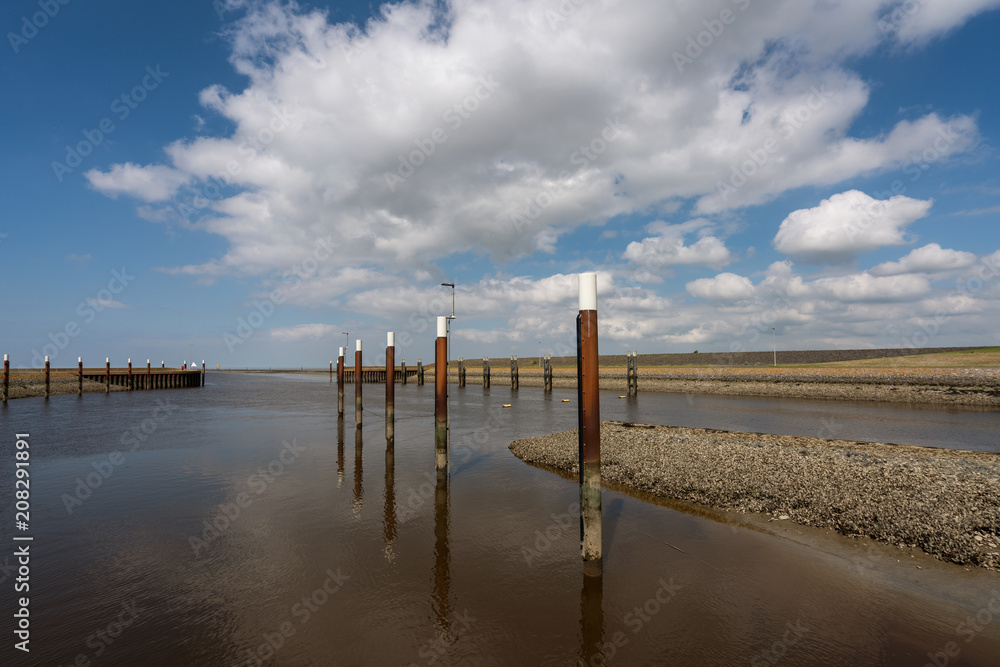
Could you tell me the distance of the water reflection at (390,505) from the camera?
28.0ft

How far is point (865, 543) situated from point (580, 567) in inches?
209

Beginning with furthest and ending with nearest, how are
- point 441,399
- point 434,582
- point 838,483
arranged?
point 441,399 < point 838,483 < point 434,582

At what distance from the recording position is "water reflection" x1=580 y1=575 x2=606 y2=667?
5.49 meters

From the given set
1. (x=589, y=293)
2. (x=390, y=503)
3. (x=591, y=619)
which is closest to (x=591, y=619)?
(x=591, y=619)

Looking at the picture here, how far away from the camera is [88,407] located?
35.6 meters

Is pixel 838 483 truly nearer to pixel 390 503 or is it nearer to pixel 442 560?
pixel 442 560

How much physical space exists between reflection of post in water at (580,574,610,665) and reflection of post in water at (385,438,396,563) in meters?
3.52

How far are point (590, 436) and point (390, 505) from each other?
6367 mm

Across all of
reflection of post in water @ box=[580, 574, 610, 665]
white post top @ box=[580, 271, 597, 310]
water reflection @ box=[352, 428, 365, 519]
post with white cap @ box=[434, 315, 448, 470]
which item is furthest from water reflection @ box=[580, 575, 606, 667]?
post with white cap @ box=[434, 315, 448, 470]

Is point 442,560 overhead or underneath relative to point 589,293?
underneath

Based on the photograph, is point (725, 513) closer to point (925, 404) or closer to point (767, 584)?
point (767, 584)

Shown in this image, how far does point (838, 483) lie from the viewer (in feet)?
33.1

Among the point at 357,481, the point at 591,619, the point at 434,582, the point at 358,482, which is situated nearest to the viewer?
the point at 591,619

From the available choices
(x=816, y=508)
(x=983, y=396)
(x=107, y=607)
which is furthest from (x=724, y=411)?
(x=107, y=607)
